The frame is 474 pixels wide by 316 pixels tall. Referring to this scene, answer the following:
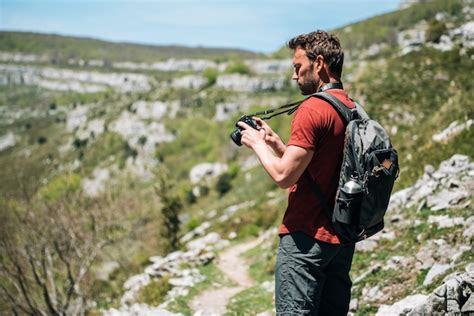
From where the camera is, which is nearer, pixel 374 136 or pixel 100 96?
pixel 374 136

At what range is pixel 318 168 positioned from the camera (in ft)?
9.27

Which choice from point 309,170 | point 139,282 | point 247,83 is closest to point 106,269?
point 139,282

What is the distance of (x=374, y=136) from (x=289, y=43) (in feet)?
2.74

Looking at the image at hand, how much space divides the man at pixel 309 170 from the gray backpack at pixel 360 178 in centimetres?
6

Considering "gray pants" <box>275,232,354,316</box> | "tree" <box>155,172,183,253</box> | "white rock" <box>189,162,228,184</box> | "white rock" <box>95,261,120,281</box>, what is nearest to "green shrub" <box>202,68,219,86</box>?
"white rock" <box>189,162,228,184</box>

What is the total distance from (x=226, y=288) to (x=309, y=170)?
772 centimetres

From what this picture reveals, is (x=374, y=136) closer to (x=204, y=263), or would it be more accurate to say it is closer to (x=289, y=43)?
(x=289, y=43)

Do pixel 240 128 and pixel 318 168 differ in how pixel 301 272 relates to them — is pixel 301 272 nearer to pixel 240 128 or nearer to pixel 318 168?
pixel 318 168

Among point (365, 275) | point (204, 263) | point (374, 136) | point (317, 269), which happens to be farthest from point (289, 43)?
point (204, 263)

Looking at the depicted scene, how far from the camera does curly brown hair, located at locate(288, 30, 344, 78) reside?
2859mm

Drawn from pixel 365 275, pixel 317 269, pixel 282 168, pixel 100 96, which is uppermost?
pixel 100 96

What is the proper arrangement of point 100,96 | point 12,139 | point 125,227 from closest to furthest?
point 125,227 → point 12,139 → point 100,96

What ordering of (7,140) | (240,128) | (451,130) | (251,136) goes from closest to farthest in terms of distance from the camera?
(251,136) < (240,128) < (451,130) < (7,140)

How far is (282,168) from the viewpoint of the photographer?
267 centimetres
